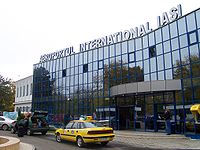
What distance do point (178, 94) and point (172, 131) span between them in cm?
284

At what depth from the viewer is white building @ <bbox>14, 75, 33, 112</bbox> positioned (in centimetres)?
4278

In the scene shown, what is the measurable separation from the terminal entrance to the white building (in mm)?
23056

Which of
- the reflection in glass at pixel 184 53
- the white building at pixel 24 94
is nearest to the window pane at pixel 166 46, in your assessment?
the reflection in glass at pixel 184 53

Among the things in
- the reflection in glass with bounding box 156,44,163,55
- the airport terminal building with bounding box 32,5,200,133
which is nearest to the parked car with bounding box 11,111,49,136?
the airport terminal building with bounding box 32,5,200,133

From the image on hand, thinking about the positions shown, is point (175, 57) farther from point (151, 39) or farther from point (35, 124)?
point (35, 124)

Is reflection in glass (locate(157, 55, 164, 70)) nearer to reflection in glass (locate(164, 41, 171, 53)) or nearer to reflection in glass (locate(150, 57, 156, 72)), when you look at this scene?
reflection in glass (locate(150, 57, 156, 72))

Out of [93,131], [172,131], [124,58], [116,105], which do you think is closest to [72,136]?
[93,131]

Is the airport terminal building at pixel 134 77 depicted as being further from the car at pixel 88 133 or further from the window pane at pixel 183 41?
the car at pixel 88 133

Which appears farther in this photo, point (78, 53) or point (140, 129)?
point (78, 53)

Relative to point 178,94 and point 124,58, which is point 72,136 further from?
point 124,58

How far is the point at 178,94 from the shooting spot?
18.6 metres

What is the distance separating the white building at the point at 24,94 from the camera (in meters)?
42.8

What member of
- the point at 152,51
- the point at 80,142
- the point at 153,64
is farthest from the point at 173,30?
the point at 80,142

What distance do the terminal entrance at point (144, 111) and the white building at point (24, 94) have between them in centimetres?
2306
